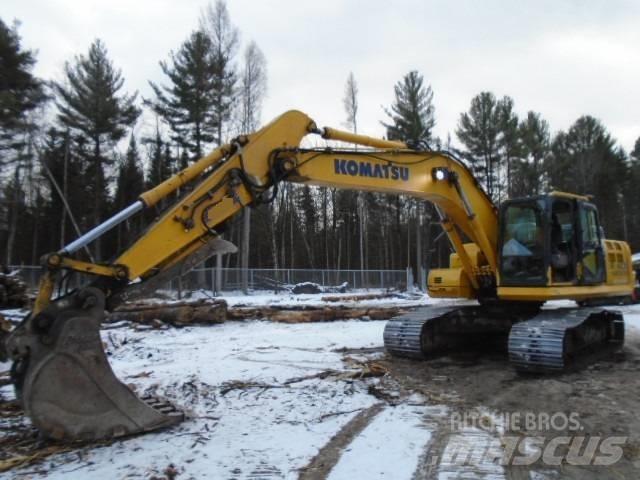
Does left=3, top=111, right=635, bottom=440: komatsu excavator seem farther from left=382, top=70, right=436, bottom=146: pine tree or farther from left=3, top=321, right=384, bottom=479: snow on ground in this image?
left=382, top=70, right=436, bottom=146: pine tree

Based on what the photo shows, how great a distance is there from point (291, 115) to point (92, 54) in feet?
95.9

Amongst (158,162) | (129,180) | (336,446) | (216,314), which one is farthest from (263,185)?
(129,180)

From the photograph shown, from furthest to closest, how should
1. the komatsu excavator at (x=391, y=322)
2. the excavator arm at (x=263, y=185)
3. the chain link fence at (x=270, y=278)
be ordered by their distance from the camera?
the chain link fence at (x=270, y=278) < the excavator arm at (x=263, y=185) < the komatsu excavator at (x=391, y=322)

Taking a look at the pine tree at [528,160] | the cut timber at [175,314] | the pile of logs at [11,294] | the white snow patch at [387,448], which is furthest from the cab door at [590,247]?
the pine tree at [528,160]

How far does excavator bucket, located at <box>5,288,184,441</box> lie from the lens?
434 cm

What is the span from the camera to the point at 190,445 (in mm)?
4539

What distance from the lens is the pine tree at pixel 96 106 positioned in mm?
30297

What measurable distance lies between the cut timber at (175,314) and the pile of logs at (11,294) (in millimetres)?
3543

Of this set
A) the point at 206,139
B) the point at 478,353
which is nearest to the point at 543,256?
the point at 478,353

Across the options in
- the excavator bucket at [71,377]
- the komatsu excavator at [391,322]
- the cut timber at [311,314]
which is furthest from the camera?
the cut timber at [311,314]

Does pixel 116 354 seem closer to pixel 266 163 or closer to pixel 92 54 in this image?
pixel 266 163

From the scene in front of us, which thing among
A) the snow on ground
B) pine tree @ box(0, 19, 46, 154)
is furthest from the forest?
the snow on ground

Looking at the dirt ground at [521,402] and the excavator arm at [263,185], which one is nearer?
the dirt ground at [521,402]

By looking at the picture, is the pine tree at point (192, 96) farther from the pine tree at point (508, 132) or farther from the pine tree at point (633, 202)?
the pine tree at point (633, 202)
